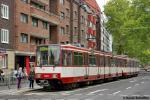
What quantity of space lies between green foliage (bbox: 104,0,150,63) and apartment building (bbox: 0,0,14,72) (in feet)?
95.3

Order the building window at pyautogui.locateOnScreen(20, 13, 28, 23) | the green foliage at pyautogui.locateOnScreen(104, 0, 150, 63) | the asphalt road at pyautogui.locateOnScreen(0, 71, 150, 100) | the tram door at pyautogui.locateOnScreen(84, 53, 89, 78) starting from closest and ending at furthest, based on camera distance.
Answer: the asphalt road at pyautogui.locateOnScreen(0, 71, 150, 100), the tram door at pyautogui.locateOnScreen(84, 53, 89, 78), the building window at pyautogui.locateOnScreen(20, 13, 28, 23), the green foliage at pyautogui.locateOnScreen(104, 0, 150, 63)

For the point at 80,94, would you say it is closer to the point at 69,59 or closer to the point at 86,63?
the point at 69,59

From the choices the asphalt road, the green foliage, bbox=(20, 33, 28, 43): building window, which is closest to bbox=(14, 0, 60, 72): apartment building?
bbox=(20, 33, 28, 43): building window

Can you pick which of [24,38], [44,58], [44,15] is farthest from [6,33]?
[44,58]

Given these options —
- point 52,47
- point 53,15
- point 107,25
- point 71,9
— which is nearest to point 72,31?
point 71,9

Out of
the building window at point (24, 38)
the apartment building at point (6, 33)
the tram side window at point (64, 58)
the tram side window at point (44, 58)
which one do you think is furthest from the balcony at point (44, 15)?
the tram side window at point (64, 58)

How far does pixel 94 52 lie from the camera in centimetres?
4019

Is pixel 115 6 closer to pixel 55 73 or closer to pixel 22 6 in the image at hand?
pixel 22 6

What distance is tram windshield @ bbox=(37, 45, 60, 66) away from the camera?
3132 centimetres

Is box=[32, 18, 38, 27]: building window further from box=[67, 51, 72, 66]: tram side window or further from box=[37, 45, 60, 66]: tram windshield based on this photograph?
box=[37, 45, 60, 66]: tram windshield

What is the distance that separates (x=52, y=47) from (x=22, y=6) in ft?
85.3

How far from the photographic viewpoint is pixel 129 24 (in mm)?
84188

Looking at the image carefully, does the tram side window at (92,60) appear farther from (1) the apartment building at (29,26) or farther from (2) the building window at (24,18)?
(2) the building window at (24,18)

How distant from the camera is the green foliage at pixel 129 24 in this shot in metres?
77.6
